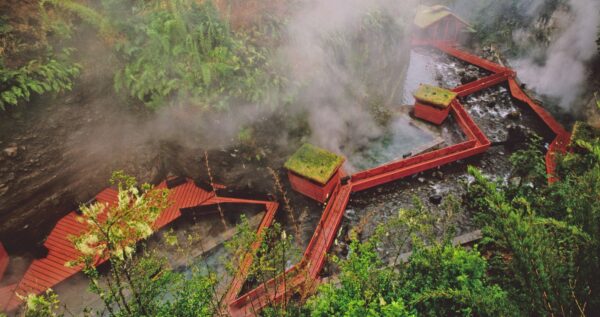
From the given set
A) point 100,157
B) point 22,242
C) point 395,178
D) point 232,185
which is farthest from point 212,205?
point 395,178

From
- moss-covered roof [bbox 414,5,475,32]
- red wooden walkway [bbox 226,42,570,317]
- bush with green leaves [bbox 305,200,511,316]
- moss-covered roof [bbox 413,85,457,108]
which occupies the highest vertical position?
bush with green leaves [bbox 305,200,511,316]

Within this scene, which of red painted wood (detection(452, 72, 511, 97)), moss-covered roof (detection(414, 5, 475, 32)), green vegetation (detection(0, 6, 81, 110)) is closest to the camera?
green vegetation (detection(0, 6, 81, 110))

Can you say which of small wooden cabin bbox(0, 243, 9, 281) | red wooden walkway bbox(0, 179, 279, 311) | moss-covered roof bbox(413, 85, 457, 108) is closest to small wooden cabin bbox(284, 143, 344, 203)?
red wooden walkway bbox(0, 179, 279, 311)

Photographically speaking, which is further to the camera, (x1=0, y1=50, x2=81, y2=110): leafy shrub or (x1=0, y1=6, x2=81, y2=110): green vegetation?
(x1=0, y1=6, x2=81, y2=110): green vegetation

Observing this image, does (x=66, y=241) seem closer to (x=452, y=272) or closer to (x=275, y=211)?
(x=275, y=211)

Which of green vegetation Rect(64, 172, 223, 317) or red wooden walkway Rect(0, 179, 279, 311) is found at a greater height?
green vegetation Rect(64, 172, 223, 317)

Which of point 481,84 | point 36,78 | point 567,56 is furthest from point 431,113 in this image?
point 36,78

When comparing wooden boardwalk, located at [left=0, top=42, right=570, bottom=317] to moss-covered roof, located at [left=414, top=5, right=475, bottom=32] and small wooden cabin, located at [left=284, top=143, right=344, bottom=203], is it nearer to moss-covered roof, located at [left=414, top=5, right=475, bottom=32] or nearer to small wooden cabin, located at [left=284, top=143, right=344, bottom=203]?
small wooden cabin, located at [left=284, top=143, right=344, bottom=203]
